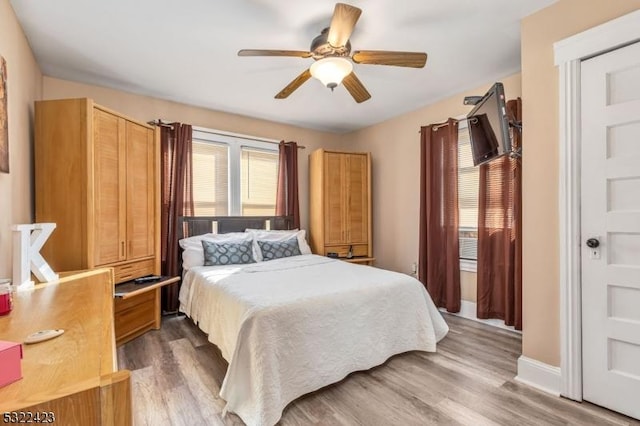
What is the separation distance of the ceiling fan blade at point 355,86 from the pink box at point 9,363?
7.67ft

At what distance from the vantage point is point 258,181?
445 centimetres

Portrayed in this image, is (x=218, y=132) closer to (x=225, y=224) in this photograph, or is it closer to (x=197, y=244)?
(x=225, y=224)

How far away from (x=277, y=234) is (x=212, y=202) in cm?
98

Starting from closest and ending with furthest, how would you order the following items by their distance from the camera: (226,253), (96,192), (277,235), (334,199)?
(96,192)
(226,253)
(277,235)
(334,199)

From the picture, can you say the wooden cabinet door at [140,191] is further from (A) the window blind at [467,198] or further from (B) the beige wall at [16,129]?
(A) the window blind at [467,198]

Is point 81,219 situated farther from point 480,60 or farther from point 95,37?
point 480,60

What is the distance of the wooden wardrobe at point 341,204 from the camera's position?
4480 millimetres

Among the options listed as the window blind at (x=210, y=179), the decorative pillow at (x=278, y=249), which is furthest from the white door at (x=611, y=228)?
the window blind at (x=210, y=179)

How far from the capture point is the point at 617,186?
180 cm

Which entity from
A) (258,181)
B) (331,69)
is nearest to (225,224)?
(258,181)

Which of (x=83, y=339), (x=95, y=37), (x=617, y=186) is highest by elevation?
(x=95, y=37)

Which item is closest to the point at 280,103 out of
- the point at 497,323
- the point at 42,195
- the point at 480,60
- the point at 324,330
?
the point at 480,60

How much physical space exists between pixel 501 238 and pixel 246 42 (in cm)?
311

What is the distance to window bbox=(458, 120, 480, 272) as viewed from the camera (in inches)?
139
